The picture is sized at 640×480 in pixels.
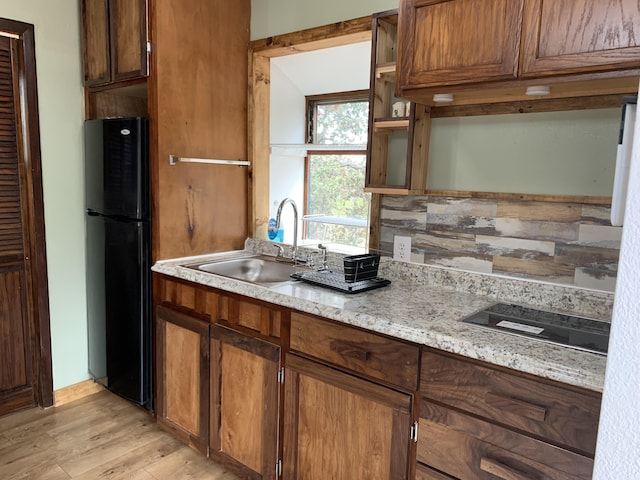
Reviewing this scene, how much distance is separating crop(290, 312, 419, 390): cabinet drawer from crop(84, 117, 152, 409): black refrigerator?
1.09m

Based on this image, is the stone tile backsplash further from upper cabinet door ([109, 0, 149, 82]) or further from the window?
upper cabinet door ([109, 0, 149, 82])

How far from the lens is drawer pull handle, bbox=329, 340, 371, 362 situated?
5.01 ft

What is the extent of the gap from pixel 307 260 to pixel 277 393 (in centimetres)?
74

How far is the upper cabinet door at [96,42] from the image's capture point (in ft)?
8.00

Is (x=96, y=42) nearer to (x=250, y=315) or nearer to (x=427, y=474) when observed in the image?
(x=250, y=315)

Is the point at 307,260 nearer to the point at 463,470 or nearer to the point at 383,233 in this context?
the point at 383,233

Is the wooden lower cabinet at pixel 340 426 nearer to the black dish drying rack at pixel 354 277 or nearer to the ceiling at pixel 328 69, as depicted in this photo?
the black dish drying rack at pixel 354 277

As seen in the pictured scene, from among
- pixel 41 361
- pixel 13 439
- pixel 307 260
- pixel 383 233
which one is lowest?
pixel 13 439

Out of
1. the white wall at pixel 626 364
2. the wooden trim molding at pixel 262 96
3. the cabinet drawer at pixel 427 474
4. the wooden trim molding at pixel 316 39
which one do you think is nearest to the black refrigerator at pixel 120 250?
the wooden trim molding at pixel 262 96

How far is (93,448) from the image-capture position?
230 cm

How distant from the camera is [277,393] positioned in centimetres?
181

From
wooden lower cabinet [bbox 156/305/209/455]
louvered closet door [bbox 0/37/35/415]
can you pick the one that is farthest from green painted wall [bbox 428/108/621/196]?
louvered closet door [bbox 0/37/35/415]

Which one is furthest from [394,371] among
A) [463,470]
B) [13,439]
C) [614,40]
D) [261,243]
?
[13,439]

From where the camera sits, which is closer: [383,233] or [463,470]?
[463,470]
